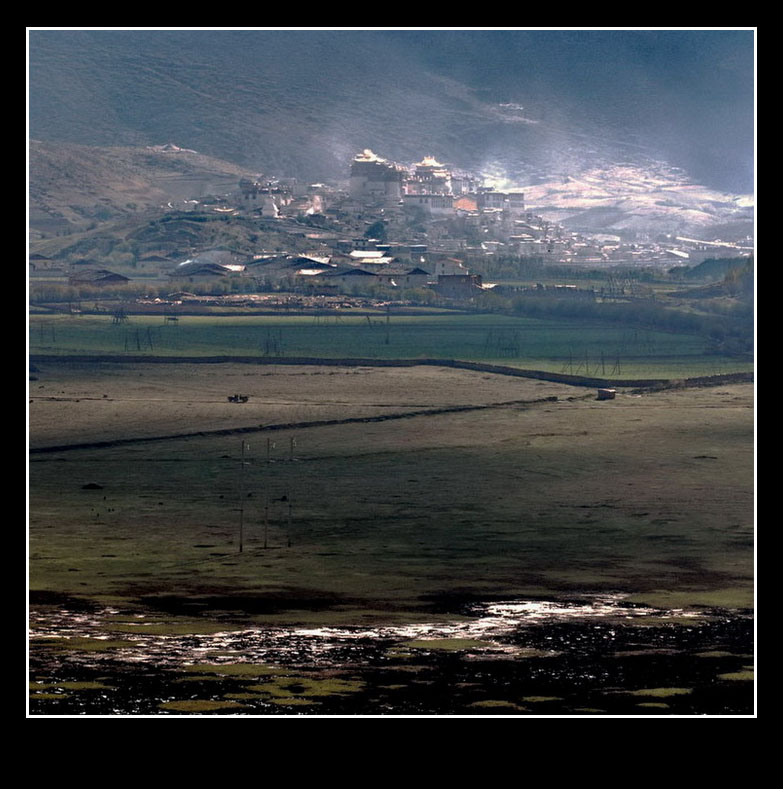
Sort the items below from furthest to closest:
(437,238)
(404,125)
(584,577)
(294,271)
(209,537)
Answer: (404,125)
(437,238)
(294,271)
(209,537)
(584,577)

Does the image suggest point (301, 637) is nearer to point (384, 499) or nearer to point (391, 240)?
point (384, 499)

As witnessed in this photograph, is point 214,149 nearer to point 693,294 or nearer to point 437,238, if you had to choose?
point 437,238

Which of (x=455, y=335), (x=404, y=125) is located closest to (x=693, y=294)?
(x=455, y=335)

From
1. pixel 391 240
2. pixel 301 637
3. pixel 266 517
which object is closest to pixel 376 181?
pixel 391 240

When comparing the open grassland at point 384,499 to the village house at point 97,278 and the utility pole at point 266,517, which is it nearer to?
the utility pole at point 266,517

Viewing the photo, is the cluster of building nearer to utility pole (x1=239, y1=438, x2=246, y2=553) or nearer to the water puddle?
utility pole (x1=239, y1=438, x2=246, y2=553)

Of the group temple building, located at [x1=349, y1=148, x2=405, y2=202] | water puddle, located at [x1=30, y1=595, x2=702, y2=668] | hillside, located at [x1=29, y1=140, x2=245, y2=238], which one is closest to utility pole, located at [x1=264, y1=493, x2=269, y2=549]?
water puddle, located at [x1=30, y1=595, x2=702, y2=668]

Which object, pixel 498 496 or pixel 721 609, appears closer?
pixel 721 609

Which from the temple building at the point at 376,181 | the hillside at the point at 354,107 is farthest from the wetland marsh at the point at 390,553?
the hillside at the point at 354,107
